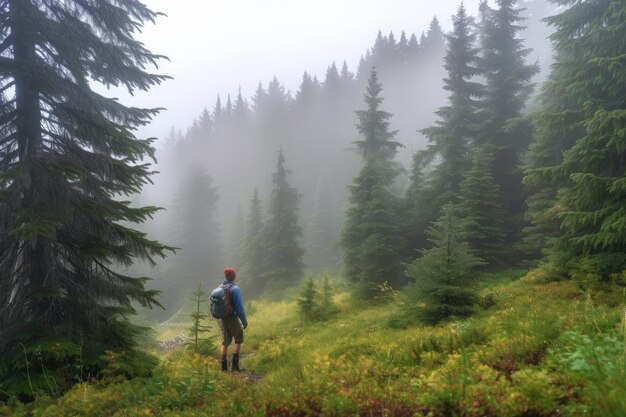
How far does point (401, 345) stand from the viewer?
6.84 meters

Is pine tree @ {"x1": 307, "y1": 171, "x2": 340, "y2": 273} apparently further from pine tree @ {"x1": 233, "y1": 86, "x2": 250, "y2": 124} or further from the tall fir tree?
pine tree @ {"x1": 233, "y1": 86, "x2": 250, "y2": 124}

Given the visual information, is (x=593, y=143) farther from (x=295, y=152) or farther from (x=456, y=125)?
(x=295, y=152)

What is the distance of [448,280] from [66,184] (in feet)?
31.6

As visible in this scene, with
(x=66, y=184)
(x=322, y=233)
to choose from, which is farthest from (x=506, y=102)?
(x=322, y=233)

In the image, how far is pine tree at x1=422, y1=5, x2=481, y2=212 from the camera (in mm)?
19625

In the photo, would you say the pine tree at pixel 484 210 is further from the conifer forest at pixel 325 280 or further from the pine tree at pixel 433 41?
the pine tree at pixel 433 41

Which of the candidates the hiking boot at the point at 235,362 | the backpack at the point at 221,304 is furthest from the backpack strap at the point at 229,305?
→ the hiking boot at the point at 235,362

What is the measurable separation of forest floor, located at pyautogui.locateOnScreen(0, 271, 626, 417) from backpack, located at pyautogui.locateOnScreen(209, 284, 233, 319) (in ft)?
3.90

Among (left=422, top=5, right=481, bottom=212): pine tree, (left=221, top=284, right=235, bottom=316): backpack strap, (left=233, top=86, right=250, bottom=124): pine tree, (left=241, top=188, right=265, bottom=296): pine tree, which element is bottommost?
(left=241, top=188, right=265, bottom=296): pine tree

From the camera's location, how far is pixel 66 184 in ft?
23.2

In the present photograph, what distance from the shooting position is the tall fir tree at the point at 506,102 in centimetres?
1866

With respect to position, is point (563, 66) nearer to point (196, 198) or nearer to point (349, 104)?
point (196, 198)

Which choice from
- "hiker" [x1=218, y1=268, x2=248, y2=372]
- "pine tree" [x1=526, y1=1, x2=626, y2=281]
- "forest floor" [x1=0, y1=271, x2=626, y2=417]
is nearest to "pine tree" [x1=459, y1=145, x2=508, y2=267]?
"pine tree" [x1=526, y1=1, x2=626, y2=281]

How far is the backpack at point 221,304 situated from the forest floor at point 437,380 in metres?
1.19
